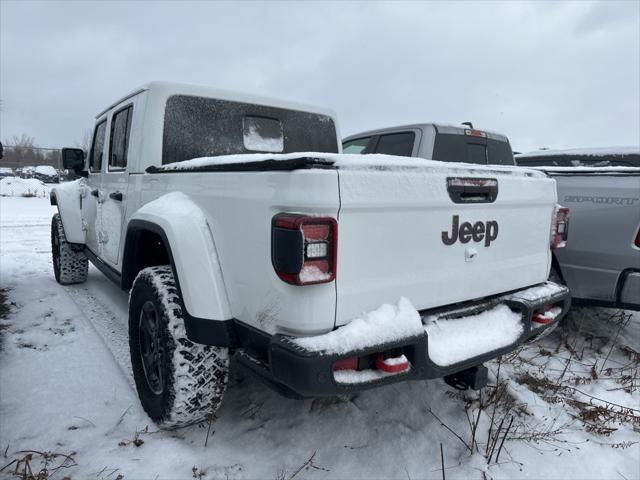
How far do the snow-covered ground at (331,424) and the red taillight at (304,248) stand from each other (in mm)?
1086

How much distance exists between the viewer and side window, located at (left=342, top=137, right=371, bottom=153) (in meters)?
5.63

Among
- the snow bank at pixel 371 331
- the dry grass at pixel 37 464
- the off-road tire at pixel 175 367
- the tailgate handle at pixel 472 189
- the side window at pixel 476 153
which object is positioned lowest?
the dry grass at pixel 37 464

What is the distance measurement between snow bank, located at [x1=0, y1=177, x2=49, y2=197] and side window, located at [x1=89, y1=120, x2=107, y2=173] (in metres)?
16.9

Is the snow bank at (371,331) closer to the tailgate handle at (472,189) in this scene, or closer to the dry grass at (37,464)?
the tailgate handle at (472,189)

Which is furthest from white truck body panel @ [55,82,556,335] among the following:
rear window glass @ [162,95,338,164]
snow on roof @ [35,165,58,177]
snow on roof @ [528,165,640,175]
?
snow on roof @ [35,165,58,177]

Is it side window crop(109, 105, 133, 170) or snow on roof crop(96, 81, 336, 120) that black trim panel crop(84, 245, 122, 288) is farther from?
snow on roof crop(96, 81, 336, 120)

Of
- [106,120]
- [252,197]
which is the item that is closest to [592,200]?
[252,197]

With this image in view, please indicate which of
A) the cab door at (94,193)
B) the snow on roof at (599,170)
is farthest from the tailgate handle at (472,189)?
the cab door at (94,193)

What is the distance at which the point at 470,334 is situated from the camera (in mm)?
2246

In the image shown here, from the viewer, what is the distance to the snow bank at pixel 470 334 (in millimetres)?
2066

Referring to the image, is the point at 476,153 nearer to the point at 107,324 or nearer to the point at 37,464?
the point at 107,324

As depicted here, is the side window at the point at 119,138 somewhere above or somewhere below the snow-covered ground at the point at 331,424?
above

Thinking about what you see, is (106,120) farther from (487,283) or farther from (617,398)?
(617,398)

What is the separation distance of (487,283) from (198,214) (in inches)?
62.4
